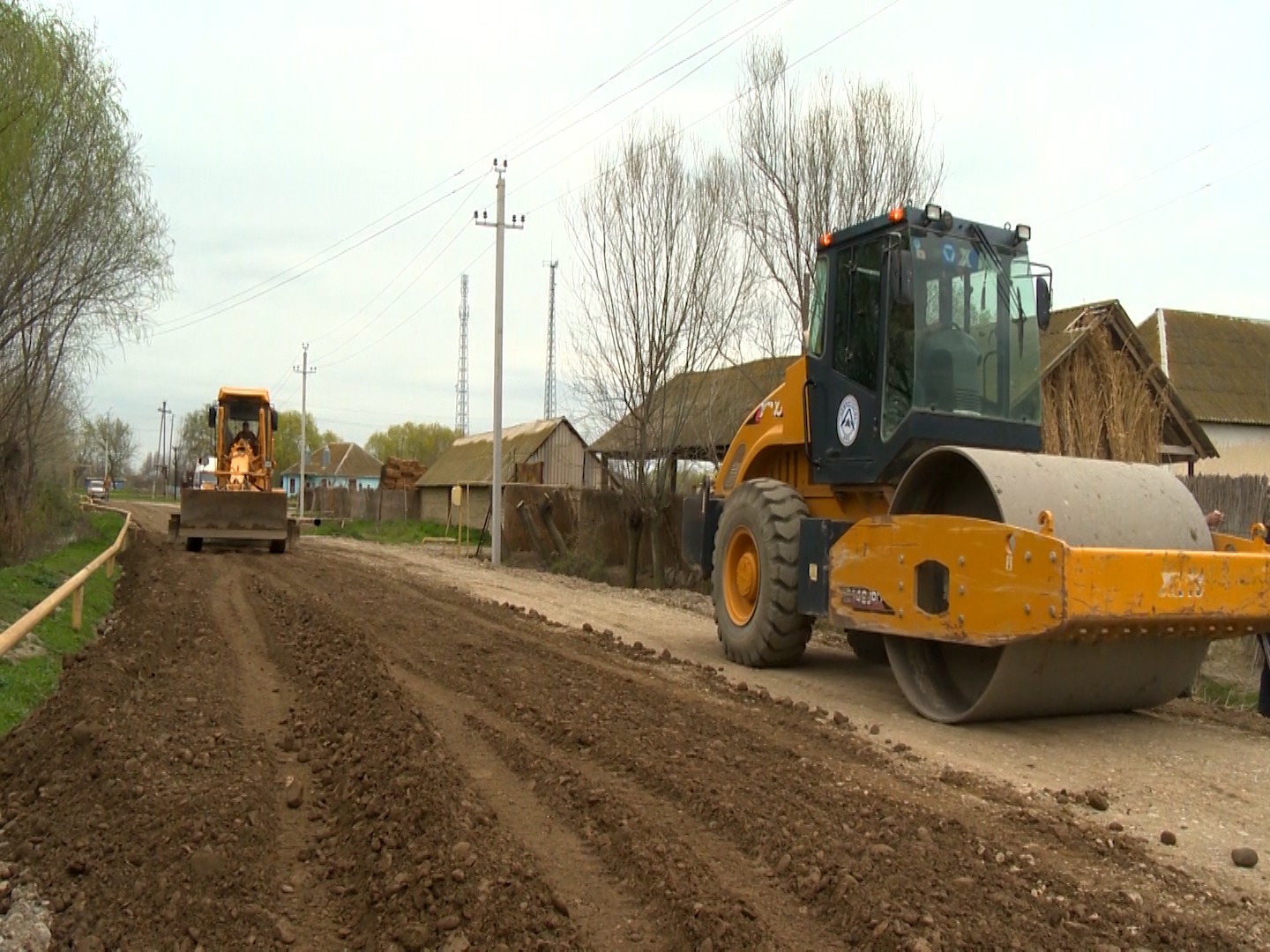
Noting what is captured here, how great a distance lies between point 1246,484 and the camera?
437 inches

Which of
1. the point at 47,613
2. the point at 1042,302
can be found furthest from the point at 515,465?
the point at 1042,302

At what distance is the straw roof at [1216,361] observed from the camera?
27328mm

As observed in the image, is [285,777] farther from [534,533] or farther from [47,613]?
[534,533]

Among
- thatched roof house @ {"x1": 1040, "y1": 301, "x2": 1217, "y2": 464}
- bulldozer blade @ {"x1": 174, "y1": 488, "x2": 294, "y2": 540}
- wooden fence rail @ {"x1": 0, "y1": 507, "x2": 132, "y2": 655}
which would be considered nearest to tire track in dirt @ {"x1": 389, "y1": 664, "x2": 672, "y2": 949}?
wooden fence rail @ {"x1": 0, "y1": 507, "x2": 132, "y2": 655}

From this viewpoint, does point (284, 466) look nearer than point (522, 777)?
No

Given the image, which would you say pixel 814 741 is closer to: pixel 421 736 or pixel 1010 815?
pixel 1010 815

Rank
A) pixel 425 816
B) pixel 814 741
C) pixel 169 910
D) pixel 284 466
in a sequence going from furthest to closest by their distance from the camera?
pixel 284 466, pixel 814 741, pixel 425 816, pixel 169 910

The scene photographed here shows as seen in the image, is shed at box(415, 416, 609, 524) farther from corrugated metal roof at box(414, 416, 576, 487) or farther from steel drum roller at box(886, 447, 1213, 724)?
steel drum roller at box(886, 447, 1213, 724)

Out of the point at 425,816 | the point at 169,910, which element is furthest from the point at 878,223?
the point at 169,910

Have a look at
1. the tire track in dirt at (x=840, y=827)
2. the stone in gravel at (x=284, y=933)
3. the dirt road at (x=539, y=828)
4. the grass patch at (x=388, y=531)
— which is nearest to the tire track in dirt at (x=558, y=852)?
the dirt road at (x=539, y=828)

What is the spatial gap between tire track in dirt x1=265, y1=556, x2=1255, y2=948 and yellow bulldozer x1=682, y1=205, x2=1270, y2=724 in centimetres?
110

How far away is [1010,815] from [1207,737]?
2509 millimetres

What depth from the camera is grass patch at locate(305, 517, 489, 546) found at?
34969 millimetres

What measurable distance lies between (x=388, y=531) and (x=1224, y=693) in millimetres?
33782
